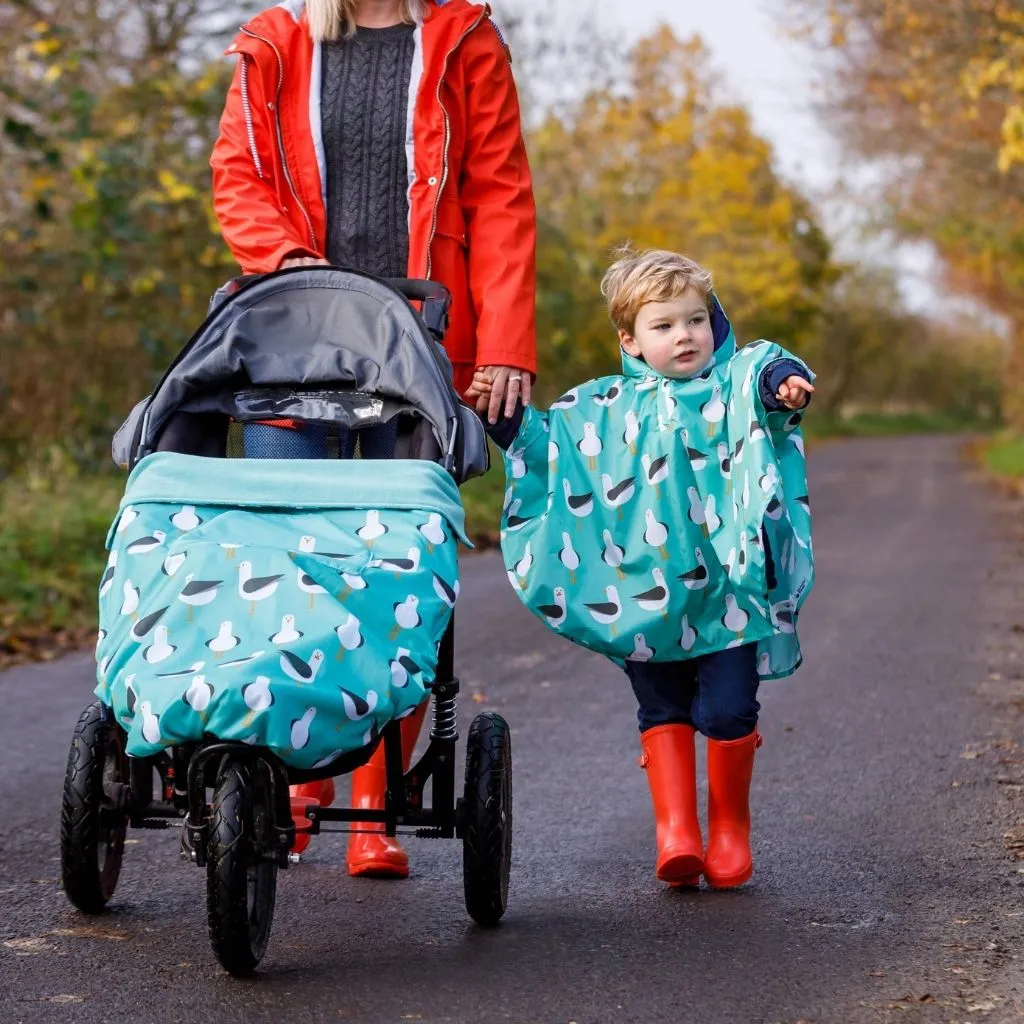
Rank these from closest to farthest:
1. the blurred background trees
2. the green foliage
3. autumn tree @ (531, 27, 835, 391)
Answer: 1. the blurred background trees
2. autumn tree @ (531, 27, 835, 391)
3. the green foliage

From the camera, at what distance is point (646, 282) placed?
4.12 m

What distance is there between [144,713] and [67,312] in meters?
11.3

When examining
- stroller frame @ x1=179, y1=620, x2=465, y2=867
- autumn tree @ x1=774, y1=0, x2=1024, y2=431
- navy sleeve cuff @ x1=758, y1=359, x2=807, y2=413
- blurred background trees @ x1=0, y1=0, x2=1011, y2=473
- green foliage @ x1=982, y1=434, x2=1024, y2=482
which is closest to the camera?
stroller frame @ x1=179, y1=620, x2=465, y2=867

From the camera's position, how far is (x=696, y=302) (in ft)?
13.5

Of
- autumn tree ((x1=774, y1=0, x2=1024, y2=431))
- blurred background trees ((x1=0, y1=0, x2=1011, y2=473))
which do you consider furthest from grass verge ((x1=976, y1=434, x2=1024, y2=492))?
autumn tree ((x1=774, y1=0, x2=1024, y2=431))

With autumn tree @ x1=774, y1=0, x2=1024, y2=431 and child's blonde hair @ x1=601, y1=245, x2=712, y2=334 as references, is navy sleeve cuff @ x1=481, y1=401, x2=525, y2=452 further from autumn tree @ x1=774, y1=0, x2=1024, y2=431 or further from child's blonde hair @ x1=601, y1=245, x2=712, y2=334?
autumn tree @ x1=774, y1=0, x2=1024, y2=431

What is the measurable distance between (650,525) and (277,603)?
126cm

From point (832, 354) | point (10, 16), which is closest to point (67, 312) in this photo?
point (10, 16)

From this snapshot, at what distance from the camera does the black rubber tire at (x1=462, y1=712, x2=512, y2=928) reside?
11.9 feet

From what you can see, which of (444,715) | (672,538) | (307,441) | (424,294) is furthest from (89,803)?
(672,538)

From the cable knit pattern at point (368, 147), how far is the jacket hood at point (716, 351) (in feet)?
2.10

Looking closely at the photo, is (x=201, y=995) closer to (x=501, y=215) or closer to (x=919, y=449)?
(x=501, y=215)

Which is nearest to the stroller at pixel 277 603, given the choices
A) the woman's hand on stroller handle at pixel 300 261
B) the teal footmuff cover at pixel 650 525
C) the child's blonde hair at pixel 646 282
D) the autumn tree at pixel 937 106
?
the woman's hand on stroller handle at pixel 300 261

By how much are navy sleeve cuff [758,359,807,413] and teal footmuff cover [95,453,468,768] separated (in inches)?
32.5
